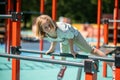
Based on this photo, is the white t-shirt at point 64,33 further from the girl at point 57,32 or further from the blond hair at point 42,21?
the blond hair at point 42,21

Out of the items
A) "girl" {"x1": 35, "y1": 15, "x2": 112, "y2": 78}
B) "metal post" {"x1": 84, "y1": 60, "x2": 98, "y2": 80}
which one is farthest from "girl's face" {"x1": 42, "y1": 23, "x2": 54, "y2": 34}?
"metal post" {"x1": 84, "y1": 60, "x2": 98, "y2": 80}

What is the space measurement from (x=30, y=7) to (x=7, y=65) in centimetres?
2371

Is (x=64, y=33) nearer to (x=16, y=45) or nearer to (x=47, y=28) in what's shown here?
(x=47, y=28)

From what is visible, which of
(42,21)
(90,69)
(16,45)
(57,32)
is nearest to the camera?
(90,69)

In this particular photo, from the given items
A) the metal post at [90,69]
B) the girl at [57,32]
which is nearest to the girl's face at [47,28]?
the girl at [57,32]

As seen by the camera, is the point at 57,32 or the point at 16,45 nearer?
the point at 57,32

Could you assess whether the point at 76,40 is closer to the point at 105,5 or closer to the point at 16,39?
the point at 16,39

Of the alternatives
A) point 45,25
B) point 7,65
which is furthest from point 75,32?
point 7,65

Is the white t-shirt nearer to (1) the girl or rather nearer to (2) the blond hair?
(1) the girl

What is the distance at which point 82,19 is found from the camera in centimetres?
3238

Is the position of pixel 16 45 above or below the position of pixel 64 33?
below

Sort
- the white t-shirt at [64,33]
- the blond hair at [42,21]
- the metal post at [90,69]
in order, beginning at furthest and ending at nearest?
the white t-shirt at [64,33] < the blond hair at [42,21] < the metal post at [90,69]

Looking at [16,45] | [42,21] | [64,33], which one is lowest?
[16,45]

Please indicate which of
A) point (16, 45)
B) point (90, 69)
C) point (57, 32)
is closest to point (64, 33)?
point (57, 32)
